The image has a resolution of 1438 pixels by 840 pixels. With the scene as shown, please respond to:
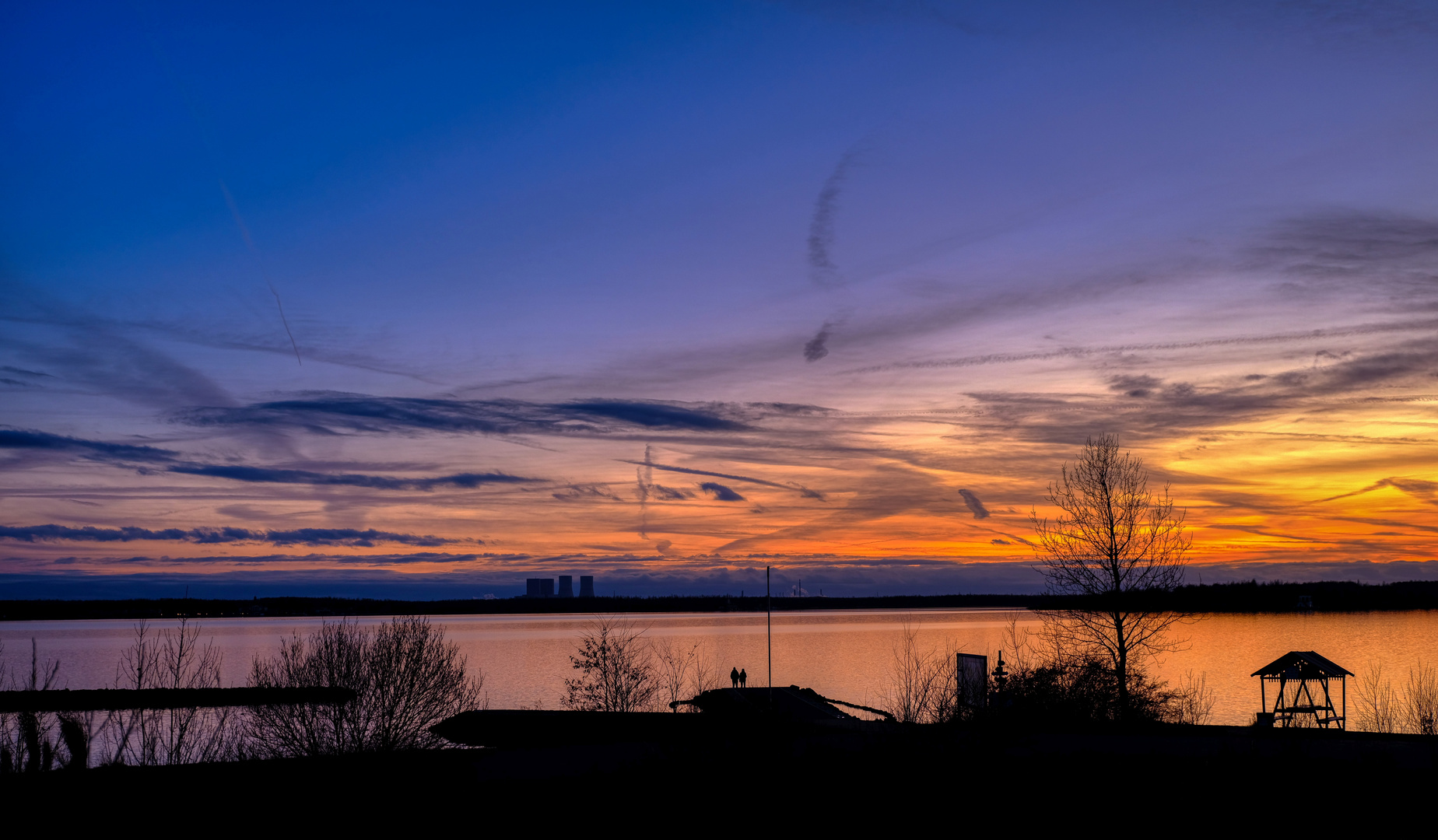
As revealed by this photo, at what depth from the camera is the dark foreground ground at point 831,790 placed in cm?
1359

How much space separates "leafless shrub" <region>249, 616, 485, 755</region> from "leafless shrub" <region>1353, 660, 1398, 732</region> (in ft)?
110

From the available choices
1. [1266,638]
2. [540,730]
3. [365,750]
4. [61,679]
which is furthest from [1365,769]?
[1266,638]

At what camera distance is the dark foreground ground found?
13594mm

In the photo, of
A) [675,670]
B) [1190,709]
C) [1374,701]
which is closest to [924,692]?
[1190,709]

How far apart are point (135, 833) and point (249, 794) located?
2409 mm

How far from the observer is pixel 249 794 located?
17.4 meters

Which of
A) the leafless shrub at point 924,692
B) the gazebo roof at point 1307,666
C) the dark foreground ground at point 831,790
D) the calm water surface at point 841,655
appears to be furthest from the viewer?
the calm water surface at point 841,655

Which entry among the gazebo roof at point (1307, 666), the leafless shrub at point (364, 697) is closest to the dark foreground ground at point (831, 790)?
the leafless shrub at point (364, 697)

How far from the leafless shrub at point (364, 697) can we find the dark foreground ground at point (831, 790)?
39.7ft

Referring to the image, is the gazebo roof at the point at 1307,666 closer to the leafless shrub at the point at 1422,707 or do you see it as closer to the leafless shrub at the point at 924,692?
the leafless shrub at the point at 1422,707

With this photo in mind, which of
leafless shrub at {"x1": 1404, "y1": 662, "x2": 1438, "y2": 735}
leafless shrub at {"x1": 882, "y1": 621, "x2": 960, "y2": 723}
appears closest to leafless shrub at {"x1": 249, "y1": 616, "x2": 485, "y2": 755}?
leafless shrub at {"x1": 882, "y1": 621, "x2": 960, "y2": 723}

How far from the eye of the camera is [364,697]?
34219 mm

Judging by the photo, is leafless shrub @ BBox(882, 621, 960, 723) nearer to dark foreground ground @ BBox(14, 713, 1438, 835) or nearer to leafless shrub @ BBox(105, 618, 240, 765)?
dark foreground ground @ BBox(14, 713, 1438, 835)

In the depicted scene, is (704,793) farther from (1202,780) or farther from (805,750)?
(1202,780)
